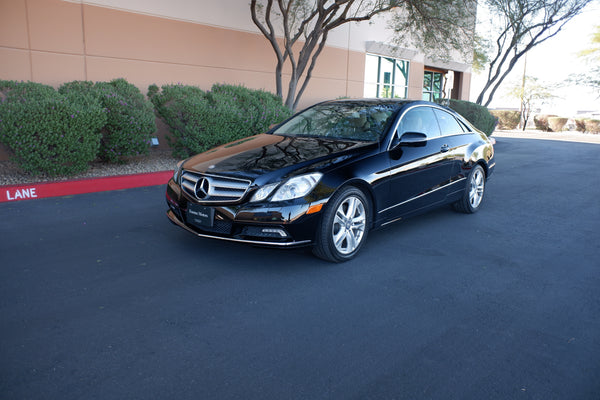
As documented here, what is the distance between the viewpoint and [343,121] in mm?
5652

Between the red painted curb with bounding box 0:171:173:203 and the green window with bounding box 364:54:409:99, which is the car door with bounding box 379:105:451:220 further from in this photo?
the green window with bounding box 364:54:409:99

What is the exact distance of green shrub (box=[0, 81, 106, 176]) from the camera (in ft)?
24.3

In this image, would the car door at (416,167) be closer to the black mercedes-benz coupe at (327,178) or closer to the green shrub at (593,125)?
the black mercedes-benz coupe at (327,178)

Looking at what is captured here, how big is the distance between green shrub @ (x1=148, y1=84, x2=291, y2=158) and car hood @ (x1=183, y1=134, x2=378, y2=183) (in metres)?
4.51

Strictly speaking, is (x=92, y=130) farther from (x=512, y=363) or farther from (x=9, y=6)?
(x=512, y=363)

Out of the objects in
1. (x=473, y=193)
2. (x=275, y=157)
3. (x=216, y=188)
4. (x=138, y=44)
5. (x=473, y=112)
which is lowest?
(x=473, y=193)

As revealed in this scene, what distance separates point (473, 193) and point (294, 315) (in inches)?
166

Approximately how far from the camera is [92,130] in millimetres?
8109

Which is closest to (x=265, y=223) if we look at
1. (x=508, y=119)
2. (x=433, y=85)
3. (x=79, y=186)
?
(x=79, y=186)

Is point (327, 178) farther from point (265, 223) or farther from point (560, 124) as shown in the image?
point (560, 124)

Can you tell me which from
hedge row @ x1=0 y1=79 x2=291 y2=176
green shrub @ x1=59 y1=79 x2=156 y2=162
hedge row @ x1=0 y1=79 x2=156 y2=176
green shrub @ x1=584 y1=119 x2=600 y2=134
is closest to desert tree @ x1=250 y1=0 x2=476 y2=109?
hedge row @ x1=0 y1=79 x2=291 y2=176

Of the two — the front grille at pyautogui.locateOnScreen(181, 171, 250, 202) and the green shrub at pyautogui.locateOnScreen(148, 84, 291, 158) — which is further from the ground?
the green shrub at pyautogui.locateOnScreen(148, 84, 291, 158)

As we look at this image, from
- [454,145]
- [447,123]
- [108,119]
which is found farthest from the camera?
[108,119]

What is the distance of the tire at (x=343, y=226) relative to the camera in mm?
4418
